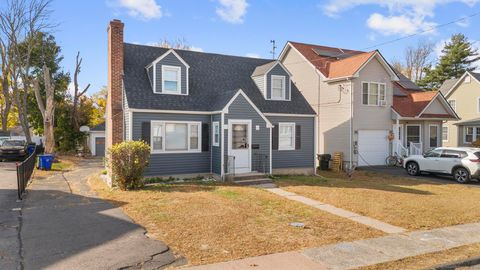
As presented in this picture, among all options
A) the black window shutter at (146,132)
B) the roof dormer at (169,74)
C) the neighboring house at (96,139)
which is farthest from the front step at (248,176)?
the neighboring house at (96,139)

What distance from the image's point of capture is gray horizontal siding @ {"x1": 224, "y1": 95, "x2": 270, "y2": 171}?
16.0 meters

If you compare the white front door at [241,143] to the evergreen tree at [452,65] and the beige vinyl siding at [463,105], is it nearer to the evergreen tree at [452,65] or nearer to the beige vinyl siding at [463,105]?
the beige vinyl siding at [463,105]

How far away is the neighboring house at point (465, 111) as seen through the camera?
33.2 metres

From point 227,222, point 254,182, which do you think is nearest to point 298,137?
point 254,182

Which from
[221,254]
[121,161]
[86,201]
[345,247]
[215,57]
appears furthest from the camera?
[215,57]

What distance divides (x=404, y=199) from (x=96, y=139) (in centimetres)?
3087

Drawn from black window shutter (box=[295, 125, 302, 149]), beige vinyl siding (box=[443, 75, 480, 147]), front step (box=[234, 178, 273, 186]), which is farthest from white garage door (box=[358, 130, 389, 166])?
beige vinyl siding (box=[443, 75, 480, 147])

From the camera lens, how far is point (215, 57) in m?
20.1

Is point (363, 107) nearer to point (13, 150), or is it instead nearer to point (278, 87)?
point (278, 87)

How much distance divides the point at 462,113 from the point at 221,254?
123 ft

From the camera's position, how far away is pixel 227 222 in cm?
873

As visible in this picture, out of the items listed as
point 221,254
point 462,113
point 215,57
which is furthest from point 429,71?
point 221,254

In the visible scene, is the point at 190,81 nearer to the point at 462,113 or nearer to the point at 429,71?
the point at 462,113

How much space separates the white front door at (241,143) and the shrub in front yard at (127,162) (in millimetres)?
4225
